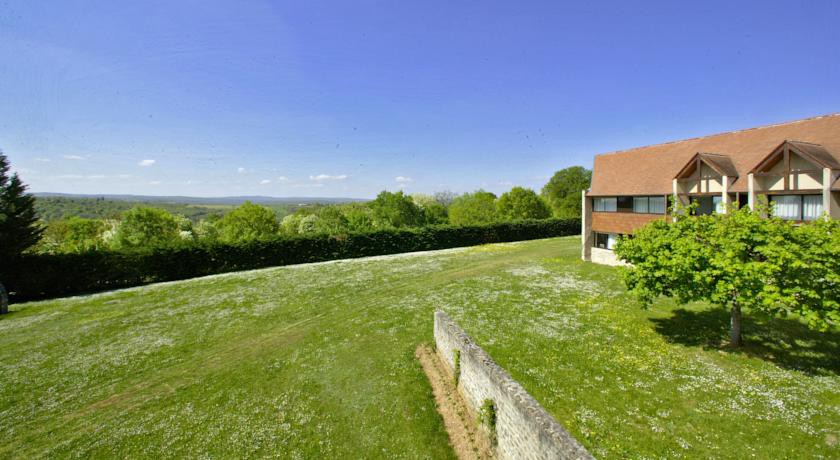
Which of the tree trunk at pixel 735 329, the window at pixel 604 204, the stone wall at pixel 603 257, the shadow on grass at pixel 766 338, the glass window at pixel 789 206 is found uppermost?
the window at pixel 604 204

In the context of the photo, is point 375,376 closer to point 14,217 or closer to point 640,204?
point 640,204

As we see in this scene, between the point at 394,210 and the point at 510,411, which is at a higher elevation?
the point at 394,210

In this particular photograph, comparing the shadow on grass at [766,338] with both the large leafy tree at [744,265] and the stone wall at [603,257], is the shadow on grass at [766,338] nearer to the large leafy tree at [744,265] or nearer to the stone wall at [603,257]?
the large leafy tree at [744,265]

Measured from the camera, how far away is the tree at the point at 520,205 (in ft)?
269

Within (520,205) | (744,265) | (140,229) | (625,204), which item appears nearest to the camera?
(744,265)

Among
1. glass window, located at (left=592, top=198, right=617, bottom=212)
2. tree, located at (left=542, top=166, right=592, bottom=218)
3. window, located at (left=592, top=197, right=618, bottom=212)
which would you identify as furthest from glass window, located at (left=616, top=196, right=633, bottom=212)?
tree, located at (left=542, top=166, right=592, bottom=218)

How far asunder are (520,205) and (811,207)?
6032cm

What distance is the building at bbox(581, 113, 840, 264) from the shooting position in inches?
852

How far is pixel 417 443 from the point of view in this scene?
1080 cm

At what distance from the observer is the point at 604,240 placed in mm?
35781

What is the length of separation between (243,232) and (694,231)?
7452 centimetres

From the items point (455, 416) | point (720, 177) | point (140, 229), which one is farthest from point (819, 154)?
point (140, 229)

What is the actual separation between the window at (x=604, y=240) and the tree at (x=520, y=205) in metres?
45.2

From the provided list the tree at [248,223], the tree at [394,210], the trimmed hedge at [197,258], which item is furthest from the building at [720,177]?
the tree at [248,223]
